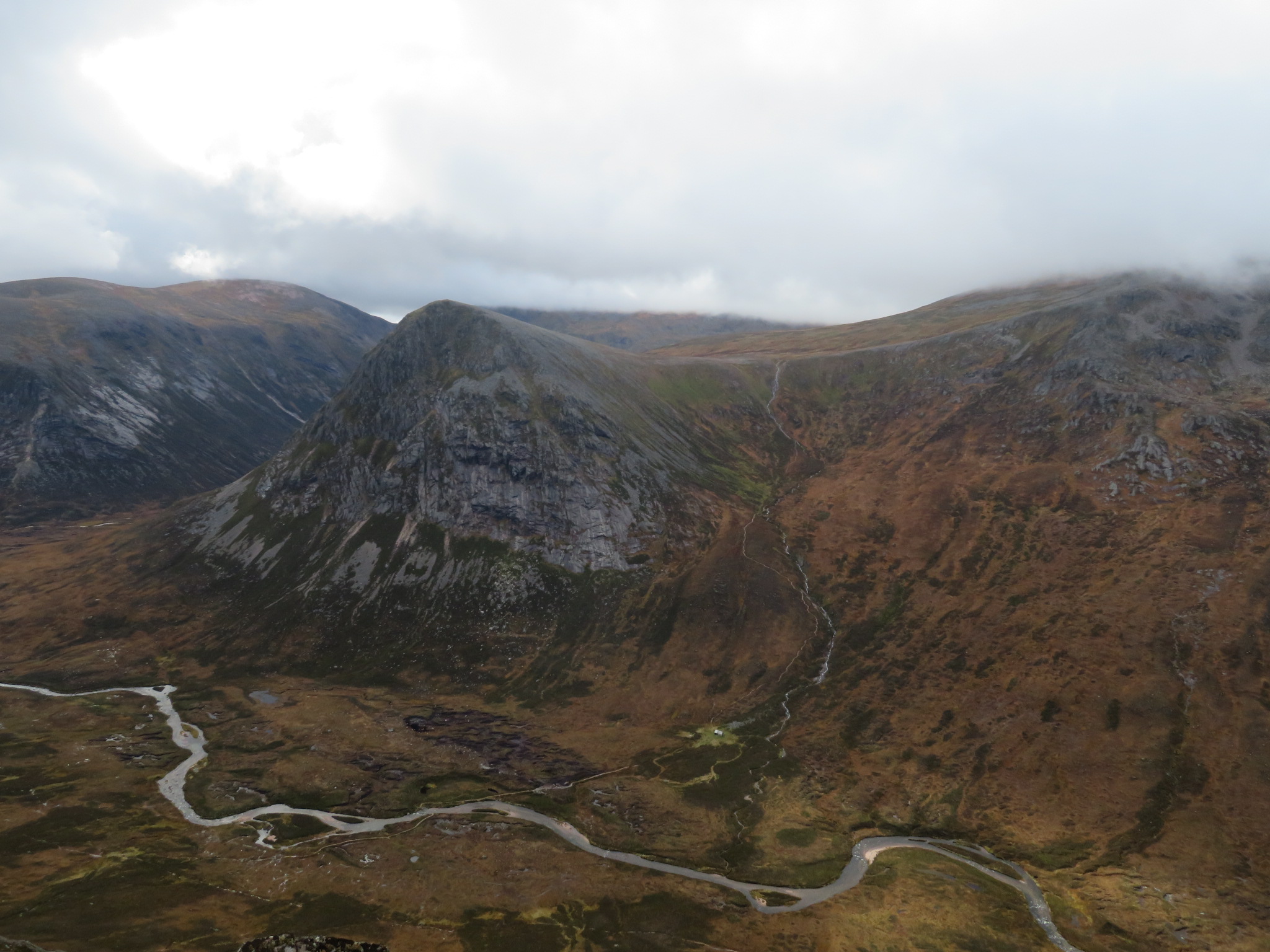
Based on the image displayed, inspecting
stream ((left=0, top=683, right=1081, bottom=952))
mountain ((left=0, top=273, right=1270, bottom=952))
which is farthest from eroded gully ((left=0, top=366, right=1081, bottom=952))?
mountain ((left=0, top=273, right=1270, bottom=952))

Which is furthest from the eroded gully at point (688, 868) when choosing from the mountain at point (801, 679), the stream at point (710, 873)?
the mountain at point (801, 679)

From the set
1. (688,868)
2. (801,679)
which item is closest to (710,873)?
(688,868)

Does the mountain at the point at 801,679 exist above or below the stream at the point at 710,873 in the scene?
above

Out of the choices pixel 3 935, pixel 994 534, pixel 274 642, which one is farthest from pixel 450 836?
pixel 994 534

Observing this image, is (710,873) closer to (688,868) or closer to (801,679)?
(688,868)

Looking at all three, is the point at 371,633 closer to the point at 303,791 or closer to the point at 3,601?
the point at 303,791

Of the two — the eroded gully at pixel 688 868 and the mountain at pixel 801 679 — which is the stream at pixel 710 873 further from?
the mountain at pixel 801 679

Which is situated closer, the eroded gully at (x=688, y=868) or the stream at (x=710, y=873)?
the stream at (x=710, y=873)

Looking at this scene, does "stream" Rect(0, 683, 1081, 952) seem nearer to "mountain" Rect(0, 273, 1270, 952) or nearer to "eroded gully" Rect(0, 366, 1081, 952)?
"eroded gully" Rect(0, 366, 1081, 952)
